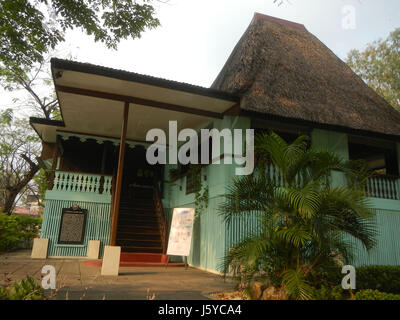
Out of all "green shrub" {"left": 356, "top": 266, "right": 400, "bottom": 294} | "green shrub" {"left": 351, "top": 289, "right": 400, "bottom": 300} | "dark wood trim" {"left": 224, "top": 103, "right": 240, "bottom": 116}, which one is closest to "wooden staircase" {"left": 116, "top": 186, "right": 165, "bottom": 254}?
"dark wood trim" {"left": 224, "top": 103, "right": 240, "bottom": 116}

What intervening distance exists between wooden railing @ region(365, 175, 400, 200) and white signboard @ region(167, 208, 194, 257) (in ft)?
17.9

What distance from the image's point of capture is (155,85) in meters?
6.52

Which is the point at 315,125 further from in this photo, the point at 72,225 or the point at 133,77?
the point at 72,225

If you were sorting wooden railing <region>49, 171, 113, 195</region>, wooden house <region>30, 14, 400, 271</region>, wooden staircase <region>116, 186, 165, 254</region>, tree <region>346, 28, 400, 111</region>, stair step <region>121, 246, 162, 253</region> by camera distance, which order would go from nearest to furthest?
wooden house <region>30, 14, 400, 271</region>, stair step <region>121, 246, 162, 253</region>, wooden staircase <region>116, 186, 165, 254</region>, wooden railing <region>49, 171, 113, 195</region>, tree <region>346, 28, 400, 111</region>

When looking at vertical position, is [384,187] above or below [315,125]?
below

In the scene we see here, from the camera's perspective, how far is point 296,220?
4043 mm

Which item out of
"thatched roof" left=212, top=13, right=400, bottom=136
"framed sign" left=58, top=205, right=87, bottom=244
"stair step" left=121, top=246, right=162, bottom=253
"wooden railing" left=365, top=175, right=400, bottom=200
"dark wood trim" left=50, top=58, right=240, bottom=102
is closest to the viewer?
"dark wood trim" left=50, top=58, right=240, bottom=102

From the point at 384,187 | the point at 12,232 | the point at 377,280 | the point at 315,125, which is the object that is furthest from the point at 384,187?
the point at 12,232

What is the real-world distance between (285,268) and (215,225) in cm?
364

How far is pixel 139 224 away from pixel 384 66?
65.9 ft

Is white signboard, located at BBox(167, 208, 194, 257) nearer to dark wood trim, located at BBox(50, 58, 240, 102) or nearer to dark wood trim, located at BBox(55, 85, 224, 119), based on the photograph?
dark wood trim, located at BBox(55, 85, 224, 119)

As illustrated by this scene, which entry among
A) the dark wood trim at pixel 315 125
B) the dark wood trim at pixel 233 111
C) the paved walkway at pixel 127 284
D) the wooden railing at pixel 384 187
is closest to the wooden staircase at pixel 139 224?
the paved walkway at pixel 127 284

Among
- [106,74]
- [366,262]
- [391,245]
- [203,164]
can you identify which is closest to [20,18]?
[106,74]

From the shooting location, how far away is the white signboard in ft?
24.9
